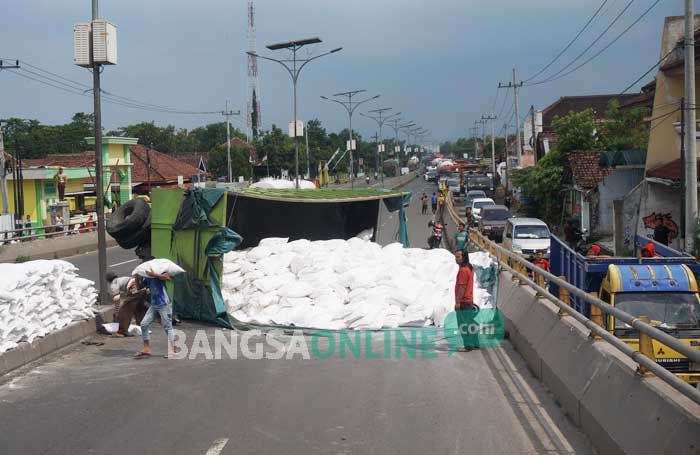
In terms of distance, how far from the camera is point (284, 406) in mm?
8484

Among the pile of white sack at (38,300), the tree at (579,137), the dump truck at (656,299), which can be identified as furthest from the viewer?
the tree at (579,137)

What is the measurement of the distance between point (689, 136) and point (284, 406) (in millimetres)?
15994

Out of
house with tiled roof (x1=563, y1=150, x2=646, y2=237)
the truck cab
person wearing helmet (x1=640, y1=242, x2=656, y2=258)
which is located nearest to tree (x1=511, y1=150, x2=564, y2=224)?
house with tiled roof (x1=563, y1=150, x2=646, y2=237)

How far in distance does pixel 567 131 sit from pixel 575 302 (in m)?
35.9

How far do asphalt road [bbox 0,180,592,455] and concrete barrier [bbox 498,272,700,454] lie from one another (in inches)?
10.2

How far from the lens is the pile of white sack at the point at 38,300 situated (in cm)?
1049

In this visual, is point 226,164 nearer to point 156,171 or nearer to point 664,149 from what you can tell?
point 156,171

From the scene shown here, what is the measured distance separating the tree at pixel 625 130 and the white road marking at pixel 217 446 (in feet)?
136

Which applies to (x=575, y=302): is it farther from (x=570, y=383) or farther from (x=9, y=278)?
(x=9, y=278)

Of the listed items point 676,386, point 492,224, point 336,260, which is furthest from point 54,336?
point 492,224

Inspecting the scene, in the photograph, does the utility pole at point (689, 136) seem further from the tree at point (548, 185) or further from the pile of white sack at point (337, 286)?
the tree at point (548, 185)

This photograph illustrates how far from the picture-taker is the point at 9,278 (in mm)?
10617

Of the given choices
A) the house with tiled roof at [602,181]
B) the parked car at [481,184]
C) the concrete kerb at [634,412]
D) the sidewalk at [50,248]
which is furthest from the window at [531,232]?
the parked car at [481,184]

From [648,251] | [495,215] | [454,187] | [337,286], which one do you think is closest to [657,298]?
[648,251]
